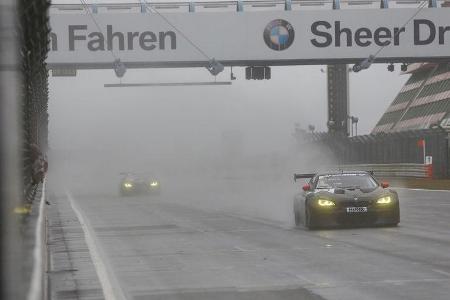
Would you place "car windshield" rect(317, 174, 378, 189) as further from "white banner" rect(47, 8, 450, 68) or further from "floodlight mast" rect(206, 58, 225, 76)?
"white banner" rect(47, 8, 450, 68)

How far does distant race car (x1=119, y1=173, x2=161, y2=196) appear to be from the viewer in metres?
42.7

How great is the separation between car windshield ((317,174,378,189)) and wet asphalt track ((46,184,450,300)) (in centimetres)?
100

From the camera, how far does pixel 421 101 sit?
107 meters

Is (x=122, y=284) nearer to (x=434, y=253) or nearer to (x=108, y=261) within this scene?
(x=108, y=261)

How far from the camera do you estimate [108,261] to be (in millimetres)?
12172

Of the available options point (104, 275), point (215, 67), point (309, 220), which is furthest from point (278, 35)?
point (104, 275)

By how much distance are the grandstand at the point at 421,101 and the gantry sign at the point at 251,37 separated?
165 feet

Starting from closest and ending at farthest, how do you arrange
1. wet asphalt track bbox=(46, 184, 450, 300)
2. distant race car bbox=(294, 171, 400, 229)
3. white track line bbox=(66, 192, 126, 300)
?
white track line bbox=(66, 192, 126, 300), wet asphalt track bbox=(46, 184, 450, 300), distant race car bbox=(294, 171, 400, 229)

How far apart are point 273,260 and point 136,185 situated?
104ft

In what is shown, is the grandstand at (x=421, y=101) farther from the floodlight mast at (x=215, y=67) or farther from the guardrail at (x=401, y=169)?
the floodlight mast at (x=215, y=67)

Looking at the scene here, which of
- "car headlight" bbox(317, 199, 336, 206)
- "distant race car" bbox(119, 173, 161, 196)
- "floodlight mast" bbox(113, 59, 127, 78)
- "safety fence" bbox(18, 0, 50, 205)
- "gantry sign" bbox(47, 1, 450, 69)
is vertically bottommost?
"distant race car" bbox(119, 173, 161, 196)

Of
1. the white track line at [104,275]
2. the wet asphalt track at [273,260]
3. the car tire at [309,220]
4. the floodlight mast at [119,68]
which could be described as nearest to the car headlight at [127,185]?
the floodlight mast at [119,68]

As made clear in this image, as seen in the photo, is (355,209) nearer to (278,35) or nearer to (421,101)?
(278,35)

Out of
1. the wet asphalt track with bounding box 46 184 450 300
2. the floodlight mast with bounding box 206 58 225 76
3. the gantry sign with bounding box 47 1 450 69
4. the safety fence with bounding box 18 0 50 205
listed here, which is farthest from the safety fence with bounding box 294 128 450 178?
the safety fence with bounding box 18 0 50 205
